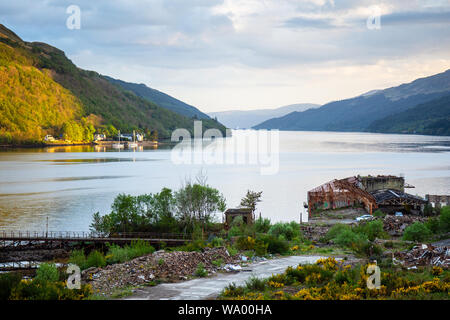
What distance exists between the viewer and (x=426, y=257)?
13766 millimetres

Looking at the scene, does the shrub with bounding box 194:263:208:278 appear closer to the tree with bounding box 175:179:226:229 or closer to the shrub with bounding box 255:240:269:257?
the shrub with bounding box 255:240:269:257

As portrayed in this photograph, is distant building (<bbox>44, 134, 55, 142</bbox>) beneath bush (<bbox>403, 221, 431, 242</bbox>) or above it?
above

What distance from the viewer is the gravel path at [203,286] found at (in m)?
11.0

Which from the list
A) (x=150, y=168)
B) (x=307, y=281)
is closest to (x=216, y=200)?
(x=307, y=281)

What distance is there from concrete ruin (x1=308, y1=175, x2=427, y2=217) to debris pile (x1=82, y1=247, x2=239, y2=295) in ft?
72.4

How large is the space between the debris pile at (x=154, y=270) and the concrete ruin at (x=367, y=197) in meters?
22.1

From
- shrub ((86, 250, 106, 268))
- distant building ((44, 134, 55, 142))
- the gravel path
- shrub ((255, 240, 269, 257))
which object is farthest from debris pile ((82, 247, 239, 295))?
distant building ((44, 134, 55, 142))

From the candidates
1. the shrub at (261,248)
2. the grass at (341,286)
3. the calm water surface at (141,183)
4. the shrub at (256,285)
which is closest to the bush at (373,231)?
the shrub at (261,248)

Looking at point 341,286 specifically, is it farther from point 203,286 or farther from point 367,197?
point 367,197

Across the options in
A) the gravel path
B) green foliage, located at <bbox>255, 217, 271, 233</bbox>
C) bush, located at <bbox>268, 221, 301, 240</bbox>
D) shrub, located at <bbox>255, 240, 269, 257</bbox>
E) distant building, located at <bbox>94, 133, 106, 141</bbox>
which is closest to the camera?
the gravel path

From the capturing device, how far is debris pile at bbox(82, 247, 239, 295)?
12.5 metres

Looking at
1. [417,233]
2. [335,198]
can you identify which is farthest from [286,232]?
[335,198]

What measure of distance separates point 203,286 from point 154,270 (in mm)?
1963
